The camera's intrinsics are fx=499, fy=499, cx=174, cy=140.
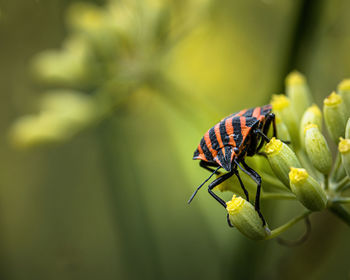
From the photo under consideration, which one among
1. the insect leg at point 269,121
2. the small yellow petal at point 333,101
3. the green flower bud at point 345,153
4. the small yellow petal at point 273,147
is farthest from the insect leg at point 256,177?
the small yellow petal at point 333,101

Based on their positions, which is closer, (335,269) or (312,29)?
(312,29)

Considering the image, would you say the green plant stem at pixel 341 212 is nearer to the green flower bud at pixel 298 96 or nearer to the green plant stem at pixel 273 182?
the green plant stem at pixel 273 182

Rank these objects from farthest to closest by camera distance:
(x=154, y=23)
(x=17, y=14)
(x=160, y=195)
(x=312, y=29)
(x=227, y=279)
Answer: (x=160, y=195)
(x=17, y=14)
(x=154, y=23)
(x=227, y=279)
(x=312, y=29)

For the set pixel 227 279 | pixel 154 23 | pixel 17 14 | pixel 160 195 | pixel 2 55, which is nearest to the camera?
pixel 227 279

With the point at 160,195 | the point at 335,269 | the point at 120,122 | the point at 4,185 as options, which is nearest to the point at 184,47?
the point at 160,195

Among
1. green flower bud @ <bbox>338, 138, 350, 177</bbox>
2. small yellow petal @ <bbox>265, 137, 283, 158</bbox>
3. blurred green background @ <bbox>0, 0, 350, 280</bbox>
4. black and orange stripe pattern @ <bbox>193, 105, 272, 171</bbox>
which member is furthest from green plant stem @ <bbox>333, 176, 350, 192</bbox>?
blurred green background @ <bbox>0, 0, 350, 280</bbox>

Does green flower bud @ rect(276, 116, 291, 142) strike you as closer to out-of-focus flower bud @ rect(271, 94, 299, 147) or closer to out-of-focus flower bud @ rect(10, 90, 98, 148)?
out-of-focus flower bud @ rect(271, 94, 299, 147)

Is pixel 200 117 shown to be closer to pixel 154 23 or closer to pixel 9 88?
pixel 154 23
